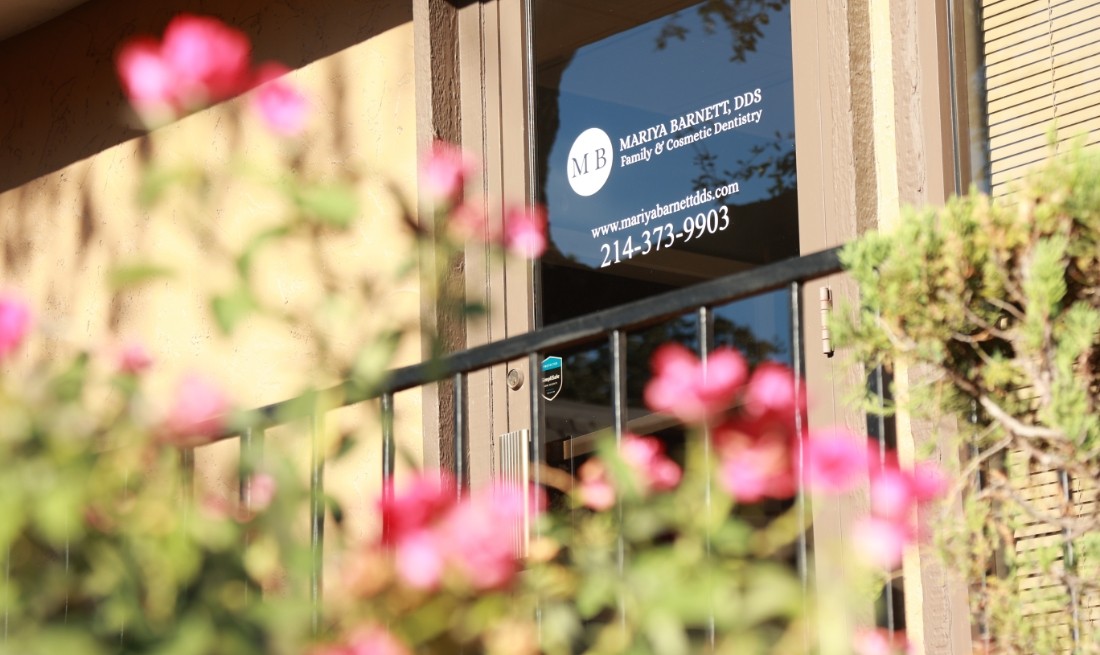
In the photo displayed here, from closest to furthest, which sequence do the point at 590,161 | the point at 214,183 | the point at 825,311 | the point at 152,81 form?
1. the point at 152,81
2. the point at 825,311
3. the point at 214,183
4. the point at 590,161

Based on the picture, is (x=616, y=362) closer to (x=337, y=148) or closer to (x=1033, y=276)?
(x=1033, y=276)

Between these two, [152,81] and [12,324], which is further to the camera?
[12,324]

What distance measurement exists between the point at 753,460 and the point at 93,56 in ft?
14.0

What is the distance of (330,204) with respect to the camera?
135 cm

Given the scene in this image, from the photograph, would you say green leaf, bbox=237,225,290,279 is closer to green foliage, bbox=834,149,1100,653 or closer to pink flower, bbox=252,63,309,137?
pink flower, bbox=252,63,309,137

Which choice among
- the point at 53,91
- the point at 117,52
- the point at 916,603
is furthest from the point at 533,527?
the point at 53,91

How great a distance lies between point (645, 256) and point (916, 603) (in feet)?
3.72

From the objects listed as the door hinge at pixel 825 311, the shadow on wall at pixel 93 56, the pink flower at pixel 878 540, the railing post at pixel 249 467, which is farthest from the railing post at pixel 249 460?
the shadow on wall at pixel 93 56

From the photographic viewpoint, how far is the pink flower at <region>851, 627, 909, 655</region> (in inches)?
63.5

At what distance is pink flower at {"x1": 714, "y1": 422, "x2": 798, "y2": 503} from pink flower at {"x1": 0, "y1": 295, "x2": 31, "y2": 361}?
0.84m

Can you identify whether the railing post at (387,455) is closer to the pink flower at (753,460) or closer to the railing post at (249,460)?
the railing post at (249,460)

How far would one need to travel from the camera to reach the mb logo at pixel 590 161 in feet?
12.0

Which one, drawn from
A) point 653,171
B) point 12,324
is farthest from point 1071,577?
point 653,171

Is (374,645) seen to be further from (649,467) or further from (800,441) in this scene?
(800,441)
